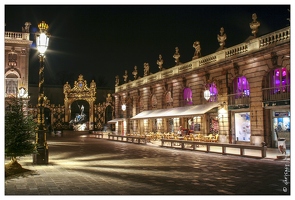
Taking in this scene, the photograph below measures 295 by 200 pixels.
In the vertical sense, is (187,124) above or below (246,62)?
below

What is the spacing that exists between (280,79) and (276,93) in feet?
3.08

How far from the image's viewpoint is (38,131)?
1380 centimetres

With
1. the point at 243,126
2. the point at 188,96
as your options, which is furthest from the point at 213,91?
the point at 243,126

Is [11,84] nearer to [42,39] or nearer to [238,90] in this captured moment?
[42,39]

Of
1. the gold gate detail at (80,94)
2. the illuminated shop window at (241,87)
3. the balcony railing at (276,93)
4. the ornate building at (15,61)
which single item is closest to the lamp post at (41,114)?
the balcony railing at (276,93)

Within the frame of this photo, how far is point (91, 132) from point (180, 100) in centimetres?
1932

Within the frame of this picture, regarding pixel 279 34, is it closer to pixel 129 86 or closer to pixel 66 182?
pixel 66 182

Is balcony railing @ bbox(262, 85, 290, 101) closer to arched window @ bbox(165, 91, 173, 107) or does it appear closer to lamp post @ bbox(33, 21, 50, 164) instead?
arched window @ bbox(165, 91, 173, 107)

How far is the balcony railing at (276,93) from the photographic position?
65.3 ft

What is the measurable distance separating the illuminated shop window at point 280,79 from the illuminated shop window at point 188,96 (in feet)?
33.3

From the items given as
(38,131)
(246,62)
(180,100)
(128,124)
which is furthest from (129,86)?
(38,131)

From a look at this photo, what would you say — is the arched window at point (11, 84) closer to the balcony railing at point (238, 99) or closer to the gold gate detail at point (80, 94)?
the gold gate detail at point (80, 94)

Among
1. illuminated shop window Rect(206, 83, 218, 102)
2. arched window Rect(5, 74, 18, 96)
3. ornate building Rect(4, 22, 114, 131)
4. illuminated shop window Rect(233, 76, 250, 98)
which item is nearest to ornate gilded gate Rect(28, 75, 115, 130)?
ornate building Rect(4, 22, 114, 131)

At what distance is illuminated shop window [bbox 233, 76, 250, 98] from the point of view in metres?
23.4
